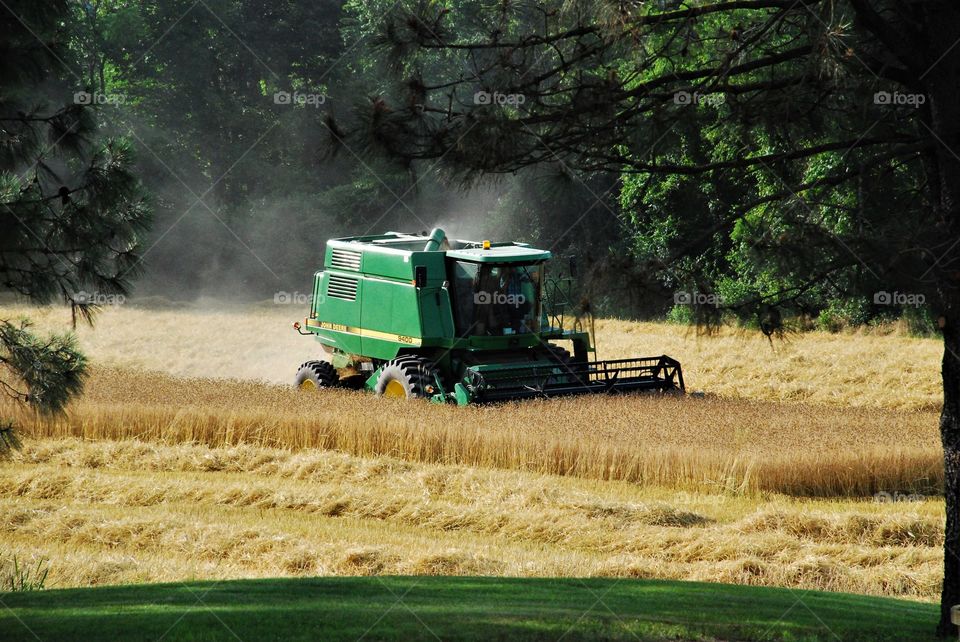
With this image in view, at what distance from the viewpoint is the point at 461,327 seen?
53.4ft

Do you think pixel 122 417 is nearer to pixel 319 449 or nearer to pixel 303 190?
pixel 319 449

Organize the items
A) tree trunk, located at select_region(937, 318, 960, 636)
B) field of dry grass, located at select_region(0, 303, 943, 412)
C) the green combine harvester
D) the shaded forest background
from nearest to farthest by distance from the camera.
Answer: tree trunk, located at select_region(937, 318, 960, 636), the green combine harvester, field of dry grass, located at select_region(0, 303, 943, 412), the shaded forest background

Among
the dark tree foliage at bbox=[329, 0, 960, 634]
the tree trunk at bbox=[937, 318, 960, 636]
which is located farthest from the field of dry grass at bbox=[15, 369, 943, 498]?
the tree trunk at bbox=[937, 318, 960, 636]

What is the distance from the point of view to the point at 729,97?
754 centimetres

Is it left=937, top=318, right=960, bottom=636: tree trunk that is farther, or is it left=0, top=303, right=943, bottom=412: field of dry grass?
left=0, top=303, right=943, bottom=412: field of dry grass

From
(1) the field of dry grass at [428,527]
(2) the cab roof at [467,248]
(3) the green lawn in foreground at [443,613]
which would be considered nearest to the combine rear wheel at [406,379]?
(2) the cab roof at [467,248]

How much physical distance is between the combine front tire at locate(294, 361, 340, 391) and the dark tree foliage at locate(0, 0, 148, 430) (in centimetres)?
971

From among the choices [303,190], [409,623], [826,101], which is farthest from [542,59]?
[303,190]

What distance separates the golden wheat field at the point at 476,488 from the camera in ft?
30.7

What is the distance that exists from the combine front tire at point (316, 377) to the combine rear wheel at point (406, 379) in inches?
60.0

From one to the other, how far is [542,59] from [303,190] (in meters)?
40.9

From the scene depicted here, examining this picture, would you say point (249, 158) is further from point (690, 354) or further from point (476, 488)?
point (476, 488)

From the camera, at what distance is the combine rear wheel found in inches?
620

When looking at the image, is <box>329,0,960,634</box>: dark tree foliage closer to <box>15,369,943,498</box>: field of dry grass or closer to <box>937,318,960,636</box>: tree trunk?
<box>937,318,960,636</box>: tree trunk
